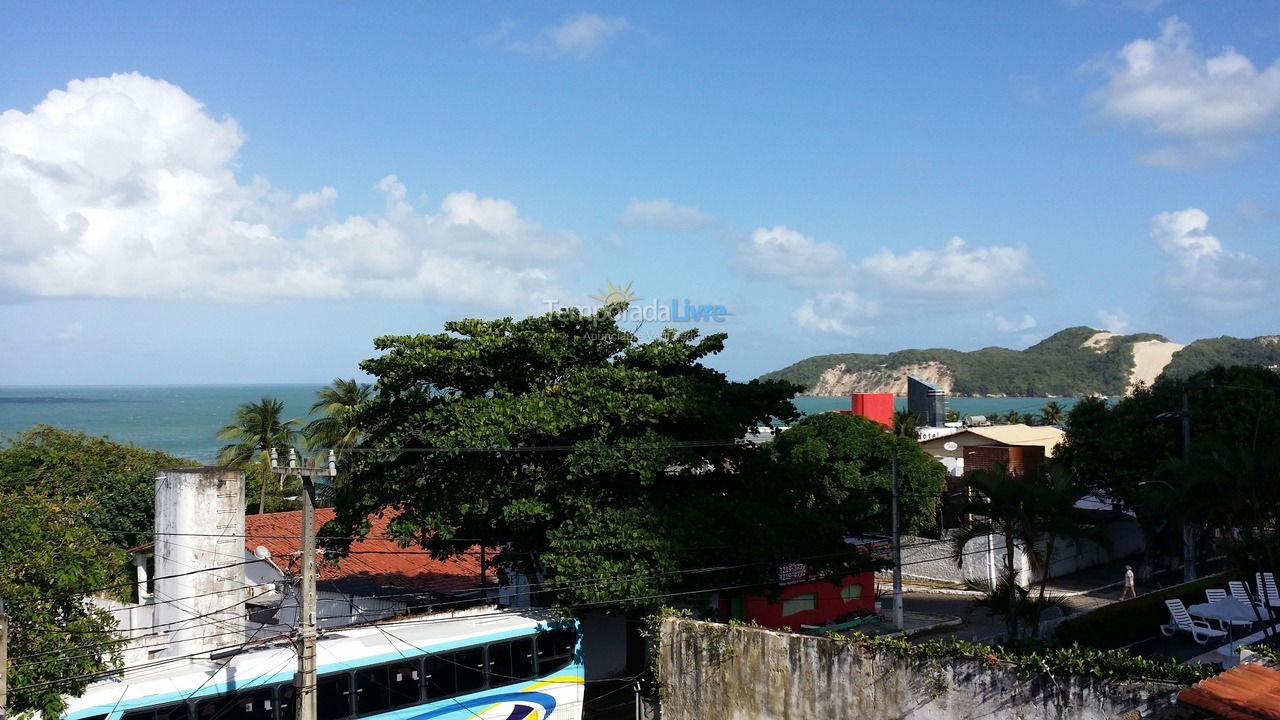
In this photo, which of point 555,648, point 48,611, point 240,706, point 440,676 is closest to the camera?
point 48,611

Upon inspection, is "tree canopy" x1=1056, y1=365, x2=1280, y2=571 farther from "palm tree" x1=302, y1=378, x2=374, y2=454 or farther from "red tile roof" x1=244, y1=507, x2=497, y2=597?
"palm tree" x1=302, y1=378, x2=374, y2=454

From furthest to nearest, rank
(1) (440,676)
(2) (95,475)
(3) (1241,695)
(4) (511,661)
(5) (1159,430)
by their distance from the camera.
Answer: (2) (95,475) < (5) (1159,430) < (4) (511,661) < (1) (440,676) < (3) (1241,695)

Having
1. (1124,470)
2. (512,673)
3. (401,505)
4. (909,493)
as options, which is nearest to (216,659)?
(512,673)

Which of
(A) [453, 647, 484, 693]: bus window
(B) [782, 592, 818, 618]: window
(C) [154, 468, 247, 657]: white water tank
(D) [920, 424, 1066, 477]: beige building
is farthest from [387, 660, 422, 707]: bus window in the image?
(D) [920, 424, 1066, 477]: beige building

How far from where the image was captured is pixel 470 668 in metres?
18.9

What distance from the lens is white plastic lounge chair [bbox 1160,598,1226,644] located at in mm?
24031

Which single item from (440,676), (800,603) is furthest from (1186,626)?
(440,676)

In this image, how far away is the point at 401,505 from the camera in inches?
936

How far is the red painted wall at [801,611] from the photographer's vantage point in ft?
86.4

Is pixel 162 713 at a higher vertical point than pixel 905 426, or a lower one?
lower

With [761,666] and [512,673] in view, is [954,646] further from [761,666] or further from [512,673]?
[512,673]

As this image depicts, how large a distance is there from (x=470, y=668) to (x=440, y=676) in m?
0.72

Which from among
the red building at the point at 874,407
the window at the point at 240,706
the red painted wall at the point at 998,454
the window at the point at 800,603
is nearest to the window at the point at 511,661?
the window at the point at 240,706

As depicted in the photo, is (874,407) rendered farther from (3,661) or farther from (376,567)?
(3,661)
